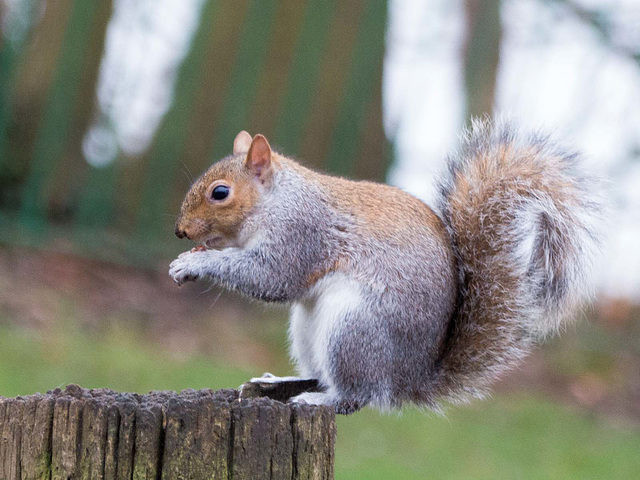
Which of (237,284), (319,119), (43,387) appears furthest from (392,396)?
(319,119)

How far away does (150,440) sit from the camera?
1.25 metres

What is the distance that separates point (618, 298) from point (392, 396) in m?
4.01

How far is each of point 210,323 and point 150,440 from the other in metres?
3.35

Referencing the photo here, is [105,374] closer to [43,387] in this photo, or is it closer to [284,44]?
[43,387]

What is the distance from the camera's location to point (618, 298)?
212 inches

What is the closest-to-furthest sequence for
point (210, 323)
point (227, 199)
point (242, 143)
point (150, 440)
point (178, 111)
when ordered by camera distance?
point (150, 440), point (227, 199), point (242, 143), point (210, 323), point (178, 111)

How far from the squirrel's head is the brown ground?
1943 millimetres

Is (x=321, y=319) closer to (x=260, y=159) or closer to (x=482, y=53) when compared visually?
(x=260, y=159)

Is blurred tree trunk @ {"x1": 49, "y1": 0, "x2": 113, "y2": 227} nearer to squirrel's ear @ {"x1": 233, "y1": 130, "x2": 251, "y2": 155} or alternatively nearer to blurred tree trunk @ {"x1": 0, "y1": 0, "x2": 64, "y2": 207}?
blurred tree trunk @ {"x1": 0, "y1": 0, "x2": 64, "y2": 207}

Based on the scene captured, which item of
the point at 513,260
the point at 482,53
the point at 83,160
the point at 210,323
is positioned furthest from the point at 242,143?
the point at 482,53

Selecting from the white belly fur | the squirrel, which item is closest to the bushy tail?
the squirrel

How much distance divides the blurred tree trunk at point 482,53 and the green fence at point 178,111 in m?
0.63

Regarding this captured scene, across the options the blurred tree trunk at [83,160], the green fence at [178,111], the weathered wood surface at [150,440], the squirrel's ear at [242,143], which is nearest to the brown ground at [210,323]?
the green fence at [178,111]

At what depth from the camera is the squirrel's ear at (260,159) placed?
6.38 feet
